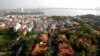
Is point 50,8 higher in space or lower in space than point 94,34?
lower

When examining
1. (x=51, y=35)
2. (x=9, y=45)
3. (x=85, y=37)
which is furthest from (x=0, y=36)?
(x=85, y=37)

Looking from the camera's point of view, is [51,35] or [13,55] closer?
[13,55]

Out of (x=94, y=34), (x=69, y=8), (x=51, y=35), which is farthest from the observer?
(x=69, y=8)

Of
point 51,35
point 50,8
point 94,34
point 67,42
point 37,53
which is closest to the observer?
point 37,53

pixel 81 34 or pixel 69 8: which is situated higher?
pixel 81 34

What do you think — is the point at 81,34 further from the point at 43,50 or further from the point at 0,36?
the point at 0,36

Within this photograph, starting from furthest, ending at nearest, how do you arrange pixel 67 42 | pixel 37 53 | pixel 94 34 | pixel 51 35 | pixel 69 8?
1. pixel 69 8
2. pixel 51 35
3. pixel 94 34
4. pixel 67 42
5. pixel 37 53

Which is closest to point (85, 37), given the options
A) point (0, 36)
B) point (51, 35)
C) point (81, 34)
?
point (81, 34)

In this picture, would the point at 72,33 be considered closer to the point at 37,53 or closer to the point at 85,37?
the point at 85,37

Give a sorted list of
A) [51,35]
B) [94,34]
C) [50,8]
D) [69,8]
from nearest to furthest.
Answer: [94,34] → [51,35] → [69,8] → [50,8]
